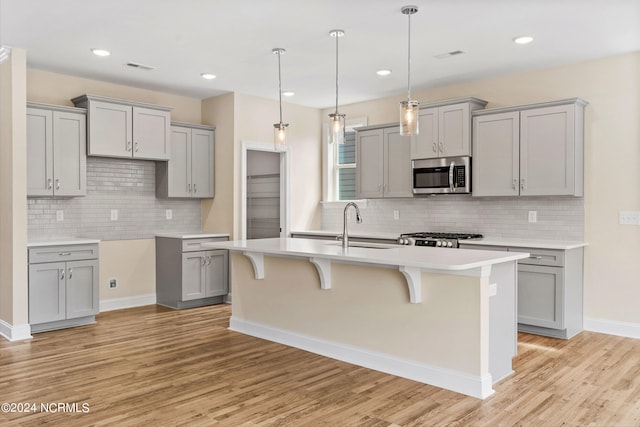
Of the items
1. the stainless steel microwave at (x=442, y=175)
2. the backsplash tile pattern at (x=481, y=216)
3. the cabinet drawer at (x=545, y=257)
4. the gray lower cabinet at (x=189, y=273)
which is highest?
the stainless steel microwave at (x=442, y=175)

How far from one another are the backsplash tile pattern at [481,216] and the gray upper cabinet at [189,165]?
6.26 feet

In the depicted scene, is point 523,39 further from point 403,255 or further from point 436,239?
point 403,255

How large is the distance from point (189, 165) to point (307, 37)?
2.70 meters

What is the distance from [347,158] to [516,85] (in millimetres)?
2563

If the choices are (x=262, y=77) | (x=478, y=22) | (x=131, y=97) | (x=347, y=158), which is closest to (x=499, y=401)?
(x=478, y=22)

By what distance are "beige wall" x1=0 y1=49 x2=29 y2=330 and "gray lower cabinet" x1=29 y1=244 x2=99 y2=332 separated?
0.34 ft

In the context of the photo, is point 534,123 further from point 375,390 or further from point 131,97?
point 131,97

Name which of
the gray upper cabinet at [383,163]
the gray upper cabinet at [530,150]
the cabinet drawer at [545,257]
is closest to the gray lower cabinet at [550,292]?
the cabinet drawer at [545,257]

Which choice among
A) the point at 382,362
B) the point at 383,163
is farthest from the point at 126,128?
Result: the point at 382,362

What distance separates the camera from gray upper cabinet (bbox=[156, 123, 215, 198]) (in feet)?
20.3

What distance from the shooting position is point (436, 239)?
5.31m

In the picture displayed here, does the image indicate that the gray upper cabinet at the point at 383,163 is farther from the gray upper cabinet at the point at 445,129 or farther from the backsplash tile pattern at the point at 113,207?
the backsplash tile pattern at the point at 113,207

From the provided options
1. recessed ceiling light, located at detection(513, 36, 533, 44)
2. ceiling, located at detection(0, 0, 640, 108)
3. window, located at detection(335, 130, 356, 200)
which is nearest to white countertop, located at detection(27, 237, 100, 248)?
ceiling, located at detection(0, 0, 640, 108)

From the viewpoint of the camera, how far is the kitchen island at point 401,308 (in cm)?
328
